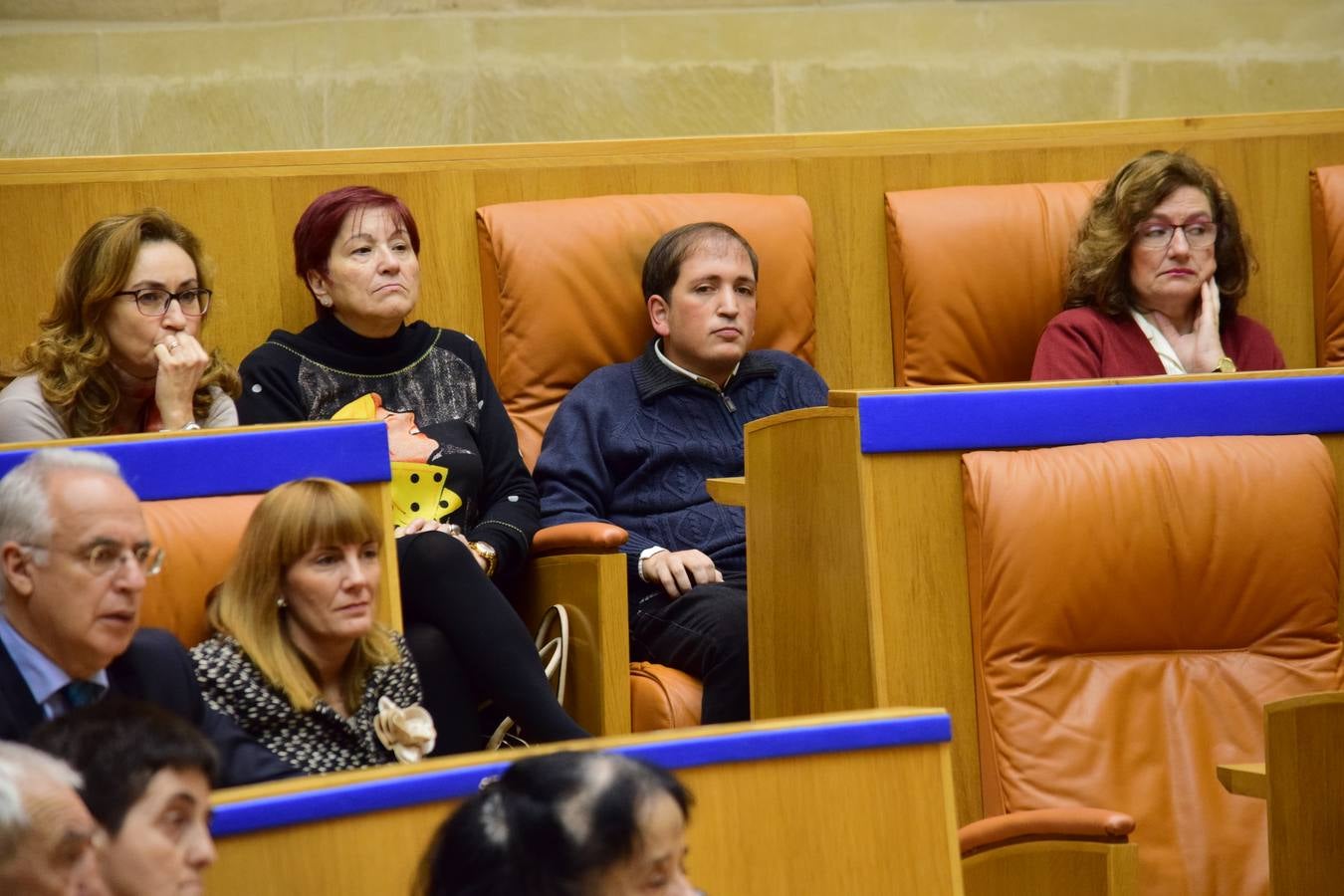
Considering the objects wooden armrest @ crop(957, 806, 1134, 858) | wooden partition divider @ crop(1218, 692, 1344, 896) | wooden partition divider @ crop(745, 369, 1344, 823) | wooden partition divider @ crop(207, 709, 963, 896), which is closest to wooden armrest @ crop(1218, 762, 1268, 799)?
wooden partition divider @ crop(1218, 692, 1344, 896)

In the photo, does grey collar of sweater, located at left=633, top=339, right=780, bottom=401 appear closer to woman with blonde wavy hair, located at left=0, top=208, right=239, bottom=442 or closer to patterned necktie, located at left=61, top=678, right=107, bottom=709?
woman with blonde wavy hair, located at left=0, top=208, right=239, bottom=442

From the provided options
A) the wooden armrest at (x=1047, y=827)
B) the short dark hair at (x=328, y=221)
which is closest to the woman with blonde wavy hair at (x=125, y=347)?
the short dark hair at (x=328, y=221)

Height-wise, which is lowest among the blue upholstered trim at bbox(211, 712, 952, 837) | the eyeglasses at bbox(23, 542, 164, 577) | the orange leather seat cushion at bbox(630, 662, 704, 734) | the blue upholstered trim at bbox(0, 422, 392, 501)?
the orange leather seat cushion at bbox(630, 662, 704, 734)

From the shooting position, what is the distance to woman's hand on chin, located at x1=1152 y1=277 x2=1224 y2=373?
2.74 metres

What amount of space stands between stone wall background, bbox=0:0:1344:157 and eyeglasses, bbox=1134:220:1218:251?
110cm

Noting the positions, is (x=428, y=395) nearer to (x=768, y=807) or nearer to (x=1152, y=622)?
(x=1152, y=622)

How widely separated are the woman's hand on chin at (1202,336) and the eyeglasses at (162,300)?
1.48m

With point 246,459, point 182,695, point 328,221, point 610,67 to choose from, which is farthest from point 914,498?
point 610,67

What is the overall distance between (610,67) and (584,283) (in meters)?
1.12

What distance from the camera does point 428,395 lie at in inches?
98.4

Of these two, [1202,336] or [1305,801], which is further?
[1202,336]

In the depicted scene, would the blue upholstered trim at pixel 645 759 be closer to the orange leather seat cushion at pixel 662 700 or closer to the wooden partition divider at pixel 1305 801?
the wooden partition divider at pixel 1305 801

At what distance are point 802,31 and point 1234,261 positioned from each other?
1.26 m

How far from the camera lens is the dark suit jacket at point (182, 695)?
1510 mm
